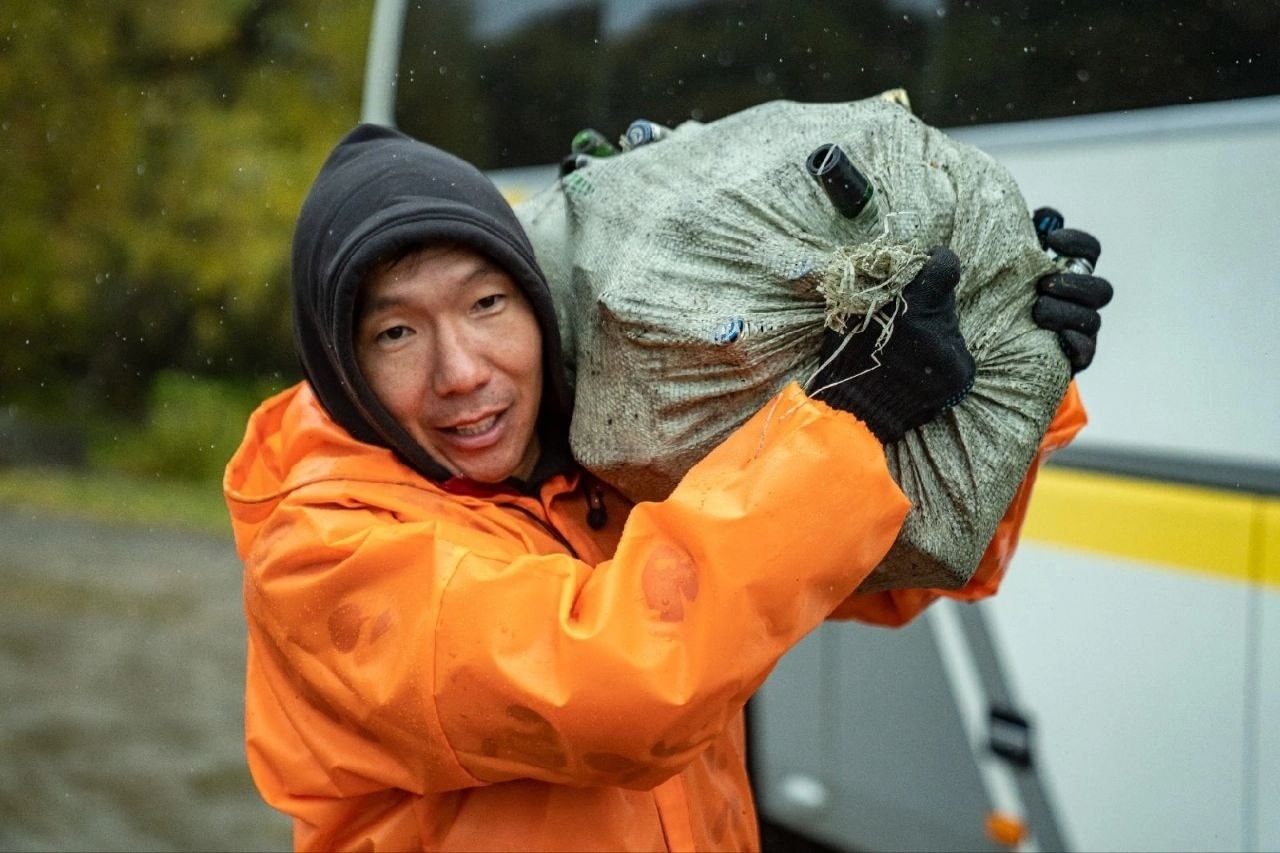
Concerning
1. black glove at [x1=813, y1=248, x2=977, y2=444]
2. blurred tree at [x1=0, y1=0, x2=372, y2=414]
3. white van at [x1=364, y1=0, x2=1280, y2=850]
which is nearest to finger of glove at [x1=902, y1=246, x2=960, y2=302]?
black glove at [x1=813, y1=248, x2=977, y2=444]

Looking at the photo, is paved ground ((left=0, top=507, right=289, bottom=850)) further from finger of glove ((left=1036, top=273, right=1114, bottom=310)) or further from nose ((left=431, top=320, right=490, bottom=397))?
finger of glove ((left=1036, top=273, right=1114, bottom=310))

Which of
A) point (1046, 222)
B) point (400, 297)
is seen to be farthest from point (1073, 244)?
point (400, 297)

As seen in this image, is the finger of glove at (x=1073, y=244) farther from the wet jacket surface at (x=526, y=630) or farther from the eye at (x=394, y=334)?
the eye at (x=394, y=334)

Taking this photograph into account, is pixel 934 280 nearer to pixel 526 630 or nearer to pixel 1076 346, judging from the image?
pixel 1076 346

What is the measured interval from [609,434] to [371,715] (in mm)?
447

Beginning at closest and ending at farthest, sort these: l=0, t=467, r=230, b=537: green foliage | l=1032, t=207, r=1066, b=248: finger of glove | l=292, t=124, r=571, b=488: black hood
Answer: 1. l=292, t=124, r=571, b=488: black hood
2. l=1032, t=207, r=1066, b=248: finger of glove
3. l=0, t=467, r=230, b=537: green foliage

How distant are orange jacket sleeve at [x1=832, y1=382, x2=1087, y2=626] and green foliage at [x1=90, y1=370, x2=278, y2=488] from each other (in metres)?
9.85

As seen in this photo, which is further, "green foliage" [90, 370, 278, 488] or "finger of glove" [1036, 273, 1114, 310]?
"green foliage" [90, 370, 278, 488]

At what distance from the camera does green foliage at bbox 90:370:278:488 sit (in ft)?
37.8

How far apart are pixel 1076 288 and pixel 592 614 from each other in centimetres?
75

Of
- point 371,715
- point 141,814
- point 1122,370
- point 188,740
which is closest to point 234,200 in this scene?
point 188,740

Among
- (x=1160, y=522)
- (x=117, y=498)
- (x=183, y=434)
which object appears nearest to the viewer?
(x=1160, y=522)

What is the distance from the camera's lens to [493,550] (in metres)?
1.63

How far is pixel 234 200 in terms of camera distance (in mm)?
11461
